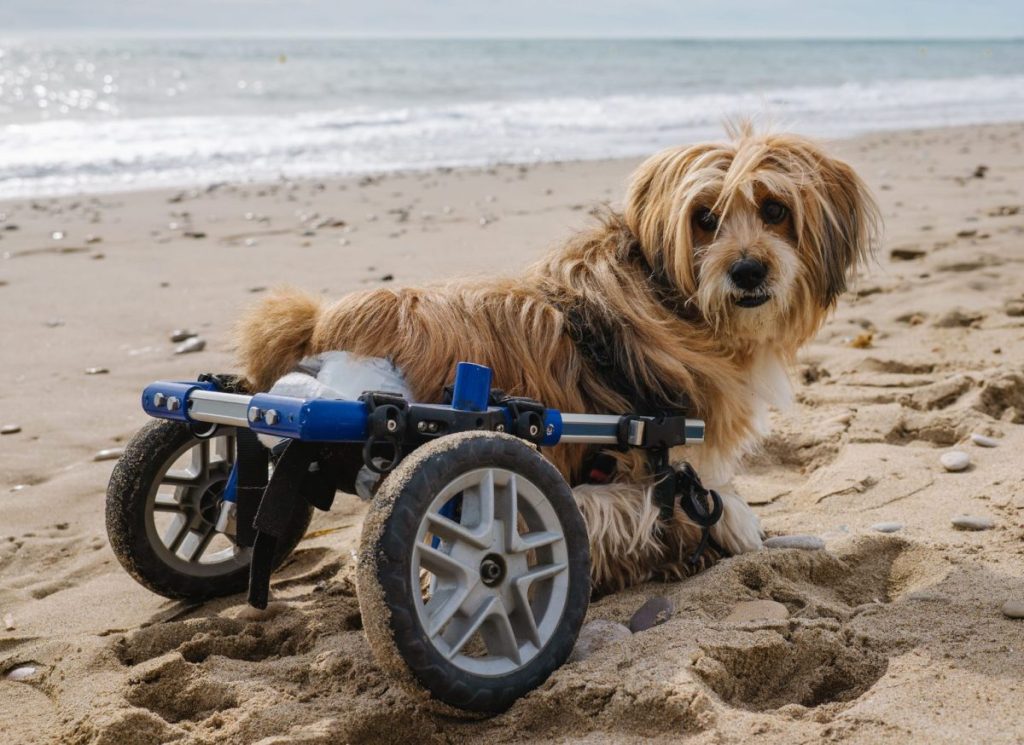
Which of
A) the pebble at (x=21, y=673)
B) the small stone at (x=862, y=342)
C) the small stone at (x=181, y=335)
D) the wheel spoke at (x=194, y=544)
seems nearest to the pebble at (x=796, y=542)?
the wheel spoke at (x=194, y=544)

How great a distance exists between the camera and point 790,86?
3497cm

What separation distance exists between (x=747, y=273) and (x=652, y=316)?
32 cm

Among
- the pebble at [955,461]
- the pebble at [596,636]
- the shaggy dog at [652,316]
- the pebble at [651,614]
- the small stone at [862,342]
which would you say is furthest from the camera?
the small stone at [862,342]

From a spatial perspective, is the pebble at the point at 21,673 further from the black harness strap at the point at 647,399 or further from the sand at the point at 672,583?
the black harness strap at the point at 647,399

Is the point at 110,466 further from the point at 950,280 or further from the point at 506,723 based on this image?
the point at 950,280

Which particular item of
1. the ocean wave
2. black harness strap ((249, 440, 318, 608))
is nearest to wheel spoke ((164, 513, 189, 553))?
black harness strap ((249, 440, 318, 608))

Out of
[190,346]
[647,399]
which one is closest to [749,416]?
[647,399]

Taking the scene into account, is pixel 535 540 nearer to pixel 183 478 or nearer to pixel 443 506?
pixel 443 506

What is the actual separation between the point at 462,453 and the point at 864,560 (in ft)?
5.16

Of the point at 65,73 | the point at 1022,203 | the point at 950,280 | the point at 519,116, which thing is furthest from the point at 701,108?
the point at 65,73

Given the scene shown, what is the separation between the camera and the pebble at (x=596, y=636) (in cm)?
267

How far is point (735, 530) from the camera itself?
3.37m

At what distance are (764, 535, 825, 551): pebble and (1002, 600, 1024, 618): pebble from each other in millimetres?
595

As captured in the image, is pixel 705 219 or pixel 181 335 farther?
pixel 181 335
